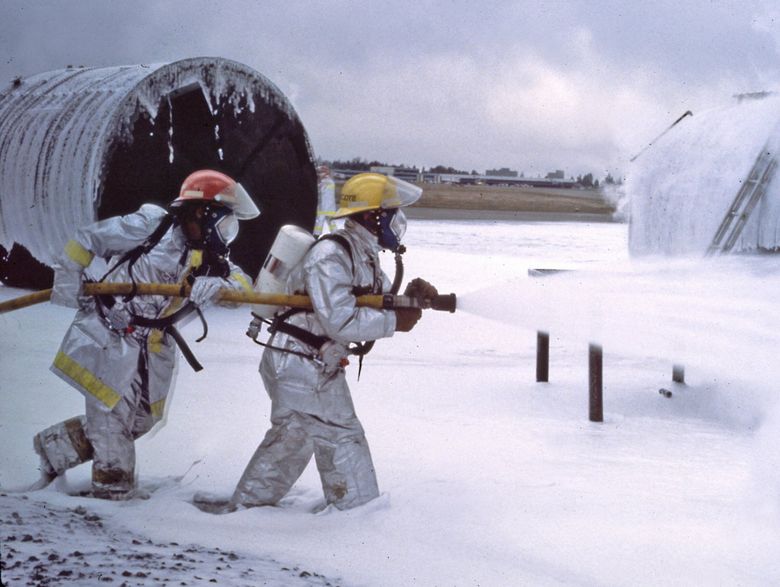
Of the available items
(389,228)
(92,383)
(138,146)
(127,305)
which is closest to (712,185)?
(389,228)

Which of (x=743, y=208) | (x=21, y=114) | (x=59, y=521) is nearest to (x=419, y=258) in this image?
(x=21, y=114)

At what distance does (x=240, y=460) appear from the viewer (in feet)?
15.4

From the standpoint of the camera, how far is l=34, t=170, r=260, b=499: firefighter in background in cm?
391

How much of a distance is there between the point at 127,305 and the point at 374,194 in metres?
1.17

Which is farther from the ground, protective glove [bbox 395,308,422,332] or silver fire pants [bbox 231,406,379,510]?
protective glove [bbox 395,308,422,332]

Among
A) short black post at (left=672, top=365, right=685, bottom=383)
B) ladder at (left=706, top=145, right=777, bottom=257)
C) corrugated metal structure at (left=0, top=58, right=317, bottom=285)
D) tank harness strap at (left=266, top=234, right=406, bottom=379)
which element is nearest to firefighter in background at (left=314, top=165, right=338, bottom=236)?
corrugated metal structure at (left=0, top=58, right=317, bottom=285)

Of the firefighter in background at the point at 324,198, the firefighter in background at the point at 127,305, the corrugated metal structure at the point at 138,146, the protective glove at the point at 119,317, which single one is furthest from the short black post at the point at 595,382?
the corrugated metal structure at the point at 138,146

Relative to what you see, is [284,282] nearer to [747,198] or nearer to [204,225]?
[204,225]

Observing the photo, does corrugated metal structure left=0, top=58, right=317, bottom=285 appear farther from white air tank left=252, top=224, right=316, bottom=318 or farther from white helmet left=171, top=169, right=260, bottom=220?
white air tank left=252, top=224, right=316, bottom=318

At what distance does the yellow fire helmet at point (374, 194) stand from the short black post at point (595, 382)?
2382 millimetres

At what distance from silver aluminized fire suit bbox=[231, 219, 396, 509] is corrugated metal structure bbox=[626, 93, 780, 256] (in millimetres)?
3129

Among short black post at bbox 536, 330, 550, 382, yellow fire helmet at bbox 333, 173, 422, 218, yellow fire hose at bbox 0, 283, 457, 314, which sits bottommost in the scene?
short black post at bbox 536, 330, 550, 382

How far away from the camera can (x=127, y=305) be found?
3959 mm

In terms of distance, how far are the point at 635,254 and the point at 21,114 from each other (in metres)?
5.57
